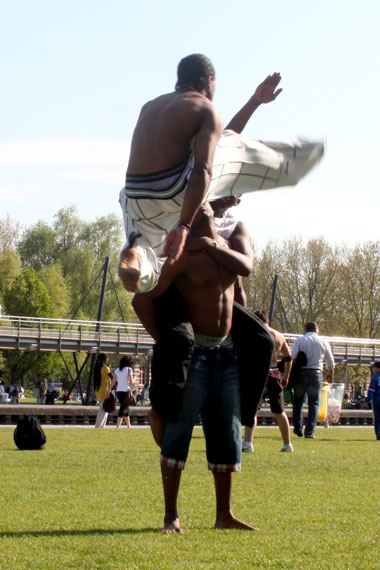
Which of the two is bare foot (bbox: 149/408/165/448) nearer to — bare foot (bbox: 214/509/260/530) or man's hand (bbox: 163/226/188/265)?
bare foot (bbox: 214/509/260/530)

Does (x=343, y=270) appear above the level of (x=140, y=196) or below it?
above

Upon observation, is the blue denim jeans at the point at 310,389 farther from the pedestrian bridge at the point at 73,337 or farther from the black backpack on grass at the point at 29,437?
the pedestrian bridge at the point at 73,337

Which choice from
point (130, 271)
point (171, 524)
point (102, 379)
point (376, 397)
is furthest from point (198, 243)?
point (102, 379)

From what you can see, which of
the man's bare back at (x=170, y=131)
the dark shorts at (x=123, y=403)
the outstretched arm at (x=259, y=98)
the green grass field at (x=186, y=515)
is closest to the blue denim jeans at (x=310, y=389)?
the dark shorts at (x=123, y=403)

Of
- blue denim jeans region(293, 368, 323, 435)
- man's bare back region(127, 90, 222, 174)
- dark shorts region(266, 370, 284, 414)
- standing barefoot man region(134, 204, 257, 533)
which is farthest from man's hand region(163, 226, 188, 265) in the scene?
blue denim jeans region(293, 368, 323, 435)

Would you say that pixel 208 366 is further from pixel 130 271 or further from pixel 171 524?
pixel 130 271

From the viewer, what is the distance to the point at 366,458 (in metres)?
11.9

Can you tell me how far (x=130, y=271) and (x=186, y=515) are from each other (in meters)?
2.22

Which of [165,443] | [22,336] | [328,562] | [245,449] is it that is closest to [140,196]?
[165,443]

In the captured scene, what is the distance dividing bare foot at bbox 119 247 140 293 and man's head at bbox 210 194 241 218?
113 centimetres

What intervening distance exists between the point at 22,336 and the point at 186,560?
52808 millimetres

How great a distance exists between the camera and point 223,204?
19.3 ft

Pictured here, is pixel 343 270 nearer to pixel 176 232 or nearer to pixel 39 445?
pixel 39 445

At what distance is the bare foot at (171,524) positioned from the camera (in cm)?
552
